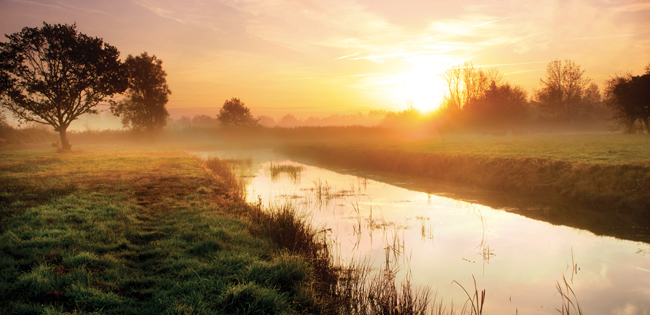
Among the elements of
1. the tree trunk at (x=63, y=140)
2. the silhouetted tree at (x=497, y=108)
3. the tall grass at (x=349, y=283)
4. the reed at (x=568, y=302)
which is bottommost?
the reed at (x=568, y=302)

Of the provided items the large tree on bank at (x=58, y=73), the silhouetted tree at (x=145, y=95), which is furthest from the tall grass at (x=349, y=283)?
the silhouetted tree at (x=145, y=95)

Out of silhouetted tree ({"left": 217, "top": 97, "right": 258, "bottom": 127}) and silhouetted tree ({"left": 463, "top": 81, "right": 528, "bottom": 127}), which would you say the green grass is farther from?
silhouetted tree ({"left": 217, "top": 97, "right": 258, "bottom": 127})

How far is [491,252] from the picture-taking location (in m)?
8.23

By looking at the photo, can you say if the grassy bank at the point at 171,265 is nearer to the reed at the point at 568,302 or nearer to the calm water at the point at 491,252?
the calm water at the point at 491,252

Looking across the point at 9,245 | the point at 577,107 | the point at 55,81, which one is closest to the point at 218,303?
the point at 9,245

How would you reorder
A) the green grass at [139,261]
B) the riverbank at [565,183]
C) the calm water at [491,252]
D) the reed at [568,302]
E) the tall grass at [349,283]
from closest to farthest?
the green grass at [139,261] < the tall grass at [349,283] < the reed at [568,302] < the calm water at [491,252] < the riverbank at [565,183]

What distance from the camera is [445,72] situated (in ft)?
215

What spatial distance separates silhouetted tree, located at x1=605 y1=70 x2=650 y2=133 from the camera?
3400 cm

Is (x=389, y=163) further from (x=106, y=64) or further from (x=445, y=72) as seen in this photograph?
(x=445, y=72)

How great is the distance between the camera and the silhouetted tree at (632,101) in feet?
112

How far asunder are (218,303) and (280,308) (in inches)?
33.6

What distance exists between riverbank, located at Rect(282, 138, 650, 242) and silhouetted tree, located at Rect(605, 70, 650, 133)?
29.0 meters

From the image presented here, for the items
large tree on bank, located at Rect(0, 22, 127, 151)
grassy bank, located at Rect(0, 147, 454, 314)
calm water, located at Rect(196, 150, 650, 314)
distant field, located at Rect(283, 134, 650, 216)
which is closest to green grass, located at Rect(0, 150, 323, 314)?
grassy bank, located at Rect(0, 147, 454, 314)

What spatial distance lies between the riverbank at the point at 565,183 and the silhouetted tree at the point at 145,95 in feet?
153
